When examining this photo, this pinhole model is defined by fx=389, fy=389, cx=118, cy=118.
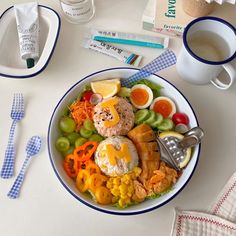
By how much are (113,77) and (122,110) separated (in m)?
0.08

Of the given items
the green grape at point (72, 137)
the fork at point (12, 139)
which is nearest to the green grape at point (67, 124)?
the green grape at point (72, 137)

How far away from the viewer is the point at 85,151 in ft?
2.49

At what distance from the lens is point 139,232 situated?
0.74 m

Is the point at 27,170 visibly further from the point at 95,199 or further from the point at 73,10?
the point at 73,10

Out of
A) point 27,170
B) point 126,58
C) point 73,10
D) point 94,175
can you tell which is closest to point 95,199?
point 94,175

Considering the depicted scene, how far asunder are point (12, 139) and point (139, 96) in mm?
277

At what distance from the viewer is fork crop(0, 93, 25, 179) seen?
779mm

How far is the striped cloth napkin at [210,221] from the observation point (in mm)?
720

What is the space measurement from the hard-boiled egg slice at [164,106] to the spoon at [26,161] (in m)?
0.25

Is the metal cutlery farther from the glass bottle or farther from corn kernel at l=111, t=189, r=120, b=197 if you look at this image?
the glass bottle

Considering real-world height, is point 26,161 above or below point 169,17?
below

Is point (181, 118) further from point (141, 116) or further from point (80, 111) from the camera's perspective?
point (80, 111)

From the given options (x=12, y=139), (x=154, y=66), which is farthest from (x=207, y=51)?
(x=12, y=139)

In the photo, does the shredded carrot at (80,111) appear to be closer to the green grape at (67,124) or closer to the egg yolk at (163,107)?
the green grape at (67,124)
